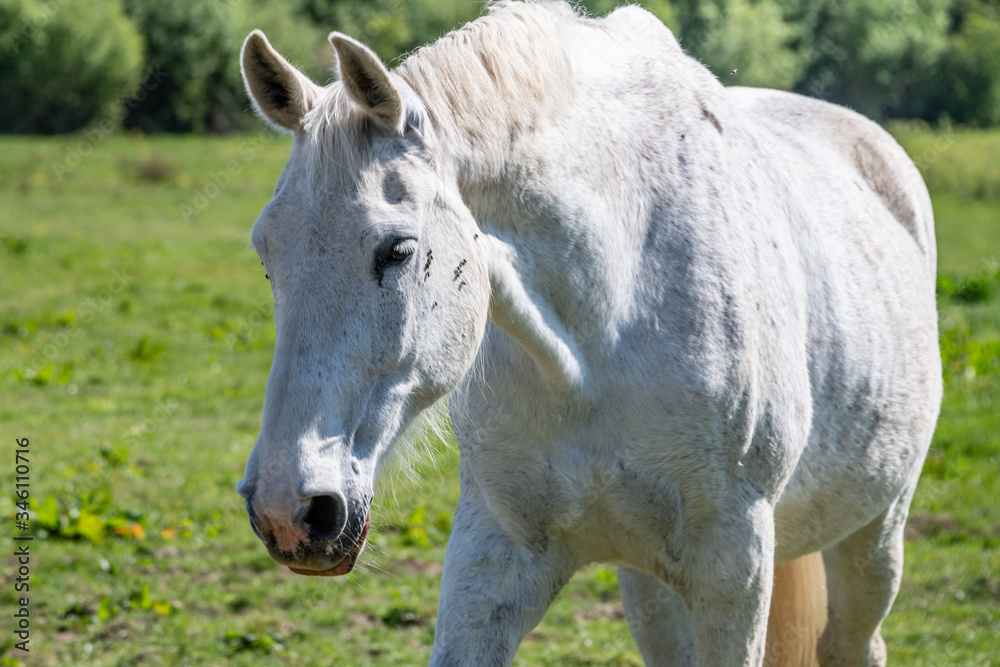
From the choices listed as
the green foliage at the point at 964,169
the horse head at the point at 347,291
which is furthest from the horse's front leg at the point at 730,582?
the green foliage at the point at 964,169

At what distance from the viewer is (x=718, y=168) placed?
2.65 metres

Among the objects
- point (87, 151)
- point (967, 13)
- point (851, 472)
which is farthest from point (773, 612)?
point (967, 13)

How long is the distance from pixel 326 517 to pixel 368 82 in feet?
2.66

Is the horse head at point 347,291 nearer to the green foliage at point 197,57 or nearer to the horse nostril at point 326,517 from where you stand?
the horse nostril at point 326,517

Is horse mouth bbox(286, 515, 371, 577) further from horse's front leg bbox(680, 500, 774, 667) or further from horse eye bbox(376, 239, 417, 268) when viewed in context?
horse's front leg bbox(680, 500, 774, 667)

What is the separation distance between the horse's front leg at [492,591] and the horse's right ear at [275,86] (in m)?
1.13

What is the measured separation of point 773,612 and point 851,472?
26.3 inches

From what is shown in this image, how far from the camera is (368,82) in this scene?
6.48 feet

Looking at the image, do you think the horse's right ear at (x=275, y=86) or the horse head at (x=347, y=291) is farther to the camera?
the horse's right ear at (x=275, y=86)

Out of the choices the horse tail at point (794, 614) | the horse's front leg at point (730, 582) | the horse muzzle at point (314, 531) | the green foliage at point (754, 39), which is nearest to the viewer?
the horse muzzle at point (314, 531)

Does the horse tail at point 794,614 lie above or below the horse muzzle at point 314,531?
below

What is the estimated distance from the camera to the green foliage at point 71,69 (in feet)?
90.1

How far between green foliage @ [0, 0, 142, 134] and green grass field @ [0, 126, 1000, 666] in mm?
16373

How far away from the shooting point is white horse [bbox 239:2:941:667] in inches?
77.6
